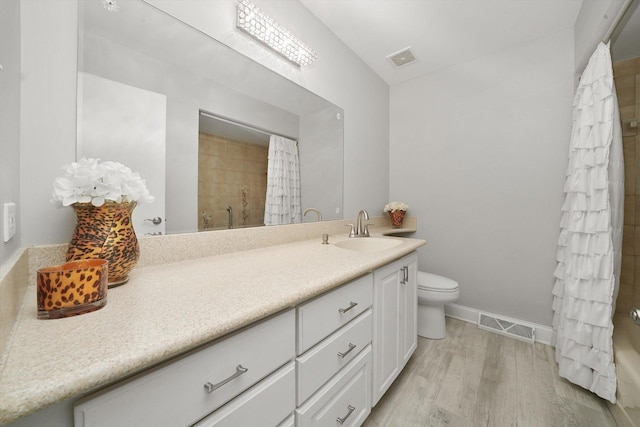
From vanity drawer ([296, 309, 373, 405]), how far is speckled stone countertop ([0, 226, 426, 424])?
23cm

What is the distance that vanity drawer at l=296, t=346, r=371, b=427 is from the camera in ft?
2.63

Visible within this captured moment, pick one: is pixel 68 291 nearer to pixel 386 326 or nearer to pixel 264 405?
pixel 264 405

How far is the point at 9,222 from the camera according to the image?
23.3 inches

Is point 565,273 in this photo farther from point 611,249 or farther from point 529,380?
point 529,380

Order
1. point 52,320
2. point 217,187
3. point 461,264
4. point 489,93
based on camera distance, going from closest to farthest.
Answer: point 52,320 → point 217,187 → point 489,93 → point 461,264

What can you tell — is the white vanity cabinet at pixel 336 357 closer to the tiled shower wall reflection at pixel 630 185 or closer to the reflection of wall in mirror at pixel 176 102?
the reflection of wall in mirror at pixel 176 102

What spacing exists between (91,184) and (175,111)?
0.52 meters

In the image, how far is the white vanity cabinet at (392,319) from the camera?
1166mm

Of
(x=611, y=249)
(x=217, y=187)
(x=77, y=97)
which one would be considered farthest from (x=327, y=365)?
(x=611, y=249)

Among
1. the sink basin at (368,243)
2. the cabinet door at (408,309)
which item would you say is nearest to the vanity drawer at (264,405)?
the cabinet door at (408,309)

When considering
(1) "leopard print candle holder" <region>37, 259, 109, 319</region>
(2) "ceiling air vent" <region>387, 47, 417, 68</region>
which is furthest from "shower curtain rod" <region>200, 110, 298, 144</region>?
(2) "ceiling air vent" <region>387, 47, 417, 68</region>

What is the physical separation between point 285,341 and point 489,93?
99.4 inches

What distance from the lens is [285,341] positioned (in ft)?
2.34

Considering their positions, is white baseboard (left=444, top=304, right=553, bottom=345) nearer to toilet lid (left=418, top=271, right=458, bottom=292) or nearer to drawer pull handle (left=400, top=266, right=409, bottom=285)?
toilet lid (left=418, top=271, right=458, bottom=292)
